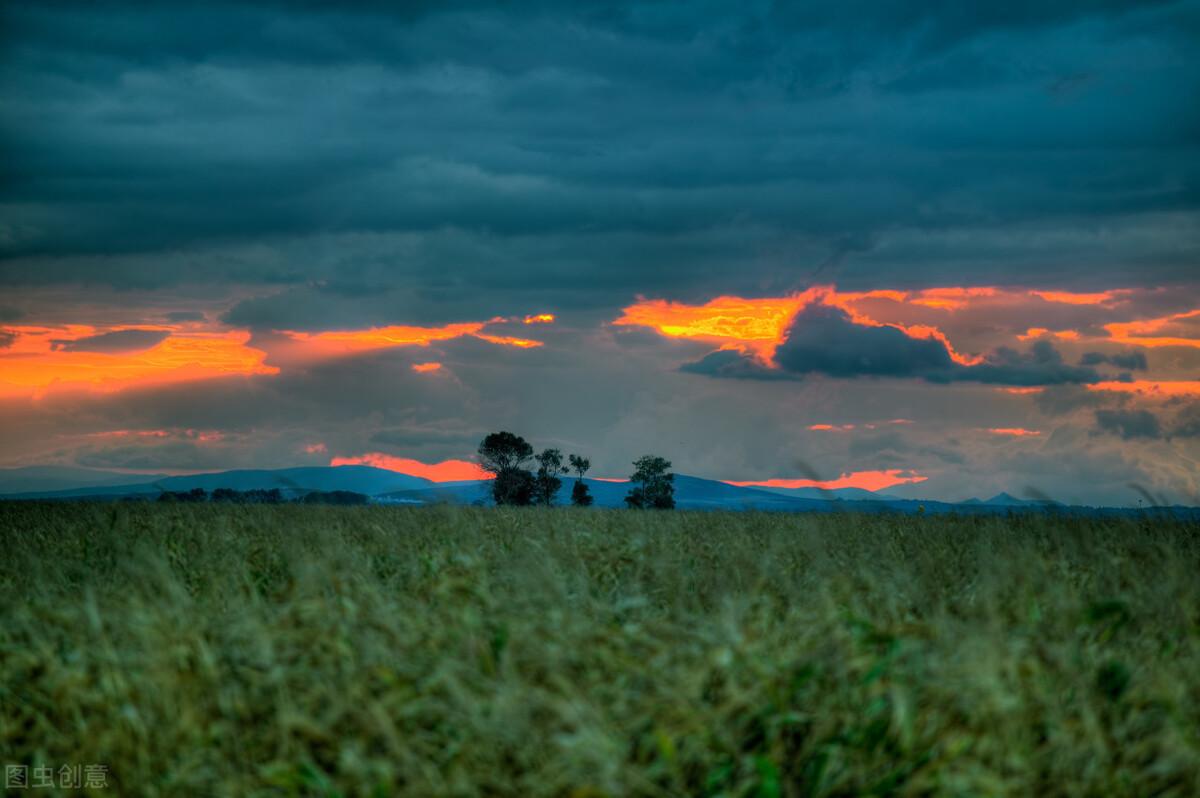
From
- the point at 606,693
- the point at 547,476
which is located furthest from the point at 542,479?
the point at 606,693

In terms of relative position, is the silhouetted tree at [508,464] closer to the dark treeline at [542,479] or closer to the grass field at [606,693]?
the dark treeline at [542,479]

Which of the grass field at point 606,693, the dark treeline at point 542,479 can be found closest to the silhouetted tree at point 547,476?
the dark treeline at point 542,479

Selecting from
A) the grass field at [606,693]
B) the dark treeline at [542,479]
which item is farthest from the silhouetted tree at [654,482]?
the grass field at [606,693]

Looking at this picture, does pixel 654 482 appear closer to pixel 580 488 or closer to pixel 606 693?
pixel 580 488

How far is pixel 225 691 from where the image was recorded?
17.3 ft

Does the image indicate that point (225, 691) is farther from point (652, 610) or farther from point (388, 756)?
point (652, 610)

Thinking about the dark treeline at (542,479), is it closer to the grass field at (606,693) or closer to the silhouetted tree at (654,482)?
the silhouetted tree at (654,482)

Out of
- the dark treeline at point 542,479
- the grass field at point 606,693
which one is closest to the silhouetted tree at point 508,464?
the dark treeline at point 542,479

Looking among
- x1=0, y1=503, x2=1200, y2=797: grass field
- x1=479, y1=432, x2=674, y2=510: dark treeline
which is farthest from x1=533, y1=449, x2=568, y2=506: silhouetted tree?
x1=0, y1=503, x2=1200, y2=797: grass field

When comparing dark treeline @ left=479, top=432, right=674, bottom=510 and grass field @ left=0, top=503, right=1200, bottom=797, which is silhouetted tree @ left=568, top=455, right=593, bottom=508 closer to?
dark treeline @ left=479, top=432, right=674, bottom=510

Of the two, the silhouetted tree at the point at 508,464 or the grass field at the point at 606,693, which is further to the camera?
the silhouetted tree at the point at 508,464

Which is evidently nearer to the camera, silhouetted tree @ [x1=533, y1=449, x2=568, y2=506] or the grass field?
the grass field

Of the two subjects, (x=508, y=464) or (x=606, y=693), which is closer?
(x=606, y=693)

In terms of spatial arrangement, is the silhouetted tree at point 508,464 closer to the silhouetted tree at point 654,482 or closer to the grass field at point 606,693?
the silhouetted tree at point 654,482
